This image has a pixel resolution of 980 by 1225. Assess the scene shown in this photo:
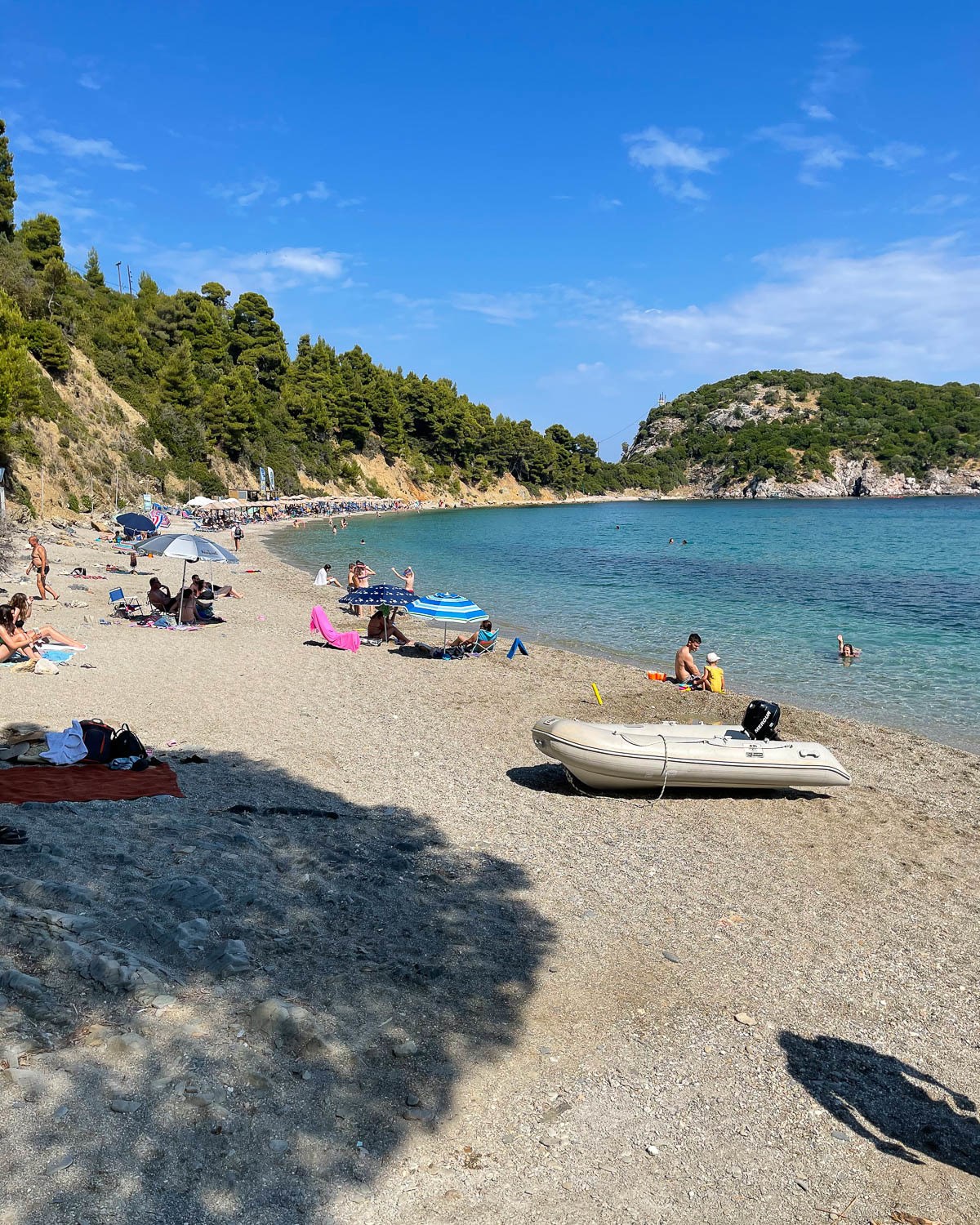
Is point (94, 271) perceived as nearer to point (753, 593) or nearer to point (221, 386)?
point (221, 386)

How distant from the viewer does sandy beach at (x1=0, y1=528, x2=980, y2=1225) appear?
3.35m

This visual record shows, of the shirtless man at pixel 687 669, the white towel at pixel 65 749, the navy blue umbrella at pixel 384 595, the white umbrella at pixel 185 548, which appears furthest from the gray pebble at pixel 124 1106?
the navy blue umbrella at pixel 384 595

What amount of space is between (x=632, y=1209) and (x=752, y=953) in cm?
275

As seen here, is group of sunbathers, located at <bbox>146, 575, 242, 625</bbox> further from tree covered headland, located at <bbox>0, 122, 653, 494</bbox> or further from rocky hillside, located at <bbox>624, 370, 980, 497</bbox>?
rocky hillside, located at <bbox>624, 370, 980, 497</bbox>

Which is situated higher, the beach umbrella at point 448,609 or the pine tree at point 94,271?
the pine tree at point 94,271

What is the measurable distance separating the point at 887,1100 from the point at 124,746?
7151 millimetres

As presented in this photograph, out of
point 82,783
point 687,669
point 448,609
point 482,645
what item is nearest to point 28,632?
point 448,609

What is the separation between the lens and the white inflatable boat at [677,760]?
896cm

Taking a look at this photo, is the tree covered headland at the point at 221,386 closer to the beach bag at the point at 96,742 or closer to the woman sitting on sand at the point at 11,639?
the woman sitting on sand at the point at 11,639

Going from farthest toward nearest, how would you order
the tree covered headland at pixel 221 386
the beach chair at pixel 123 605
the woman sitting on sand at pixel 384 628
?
the tree covered headland at pixel 221 386 < the beach chair at pixel 123 605 < the woman sitting on sand at pixel 384 628

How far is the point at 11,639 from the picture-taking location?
474 inches

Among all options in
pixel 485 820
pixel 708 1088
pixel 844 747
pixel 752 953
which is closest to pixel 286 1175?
pixel 708 1088

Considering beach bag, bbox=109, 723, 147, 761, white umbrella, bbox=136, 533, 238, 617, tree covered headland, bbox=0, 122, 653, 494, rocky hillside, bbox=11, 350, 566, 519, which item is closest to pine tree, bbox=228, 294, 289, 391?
tree covered headland, bbox=0, 122, 653, 494

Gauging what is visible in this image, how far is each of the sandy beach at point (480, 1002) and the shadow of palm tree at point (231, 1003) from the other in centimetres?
2
